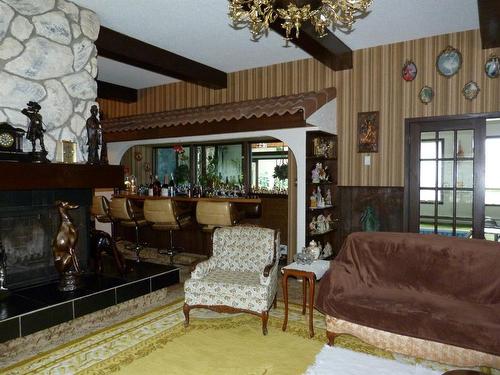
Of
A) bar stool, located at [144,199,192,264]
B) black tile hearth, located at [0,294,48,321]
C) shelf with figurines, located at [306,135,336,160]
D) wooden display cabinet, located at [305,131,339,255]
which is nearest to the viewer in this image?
black tile hearth, located at [0,294,48,321]

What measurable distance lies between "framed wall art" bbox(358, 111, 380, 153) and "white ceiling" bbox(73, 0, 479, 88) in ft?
3.23

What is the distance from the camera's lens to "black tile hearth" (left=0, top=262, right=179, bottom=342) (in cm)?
298

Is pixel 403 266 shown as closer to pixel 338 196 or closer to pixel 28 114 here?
pixel 338 196

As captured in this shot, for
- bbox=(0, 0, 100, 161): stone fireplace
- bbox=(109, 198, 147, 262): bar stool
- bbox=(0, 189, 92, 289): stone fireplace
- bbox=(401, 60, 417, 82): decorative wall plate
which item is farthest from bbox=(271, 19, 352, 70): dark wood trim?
bbox=(109, 198, 147, 262): bar stool

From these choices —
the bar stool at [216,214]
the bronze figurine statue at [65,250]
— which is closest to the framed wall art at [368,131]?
the bar stool at [216,214]

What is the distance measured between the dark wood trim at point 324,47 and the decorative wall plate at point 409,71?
76 cm

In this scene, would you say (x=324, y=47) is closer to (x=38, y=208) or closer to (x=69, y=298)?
(x=38, y=208)

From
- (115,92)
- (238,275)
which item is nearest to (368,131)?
(238,275)

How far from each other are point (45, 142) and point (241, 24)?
8.48 feet

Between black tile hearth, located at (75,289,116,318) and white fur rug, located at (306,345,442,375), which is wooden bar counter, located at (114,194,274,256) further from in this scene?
white fur rug, located at (306,345,442,375)

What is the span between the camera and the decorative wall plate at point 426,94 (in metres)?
4.83

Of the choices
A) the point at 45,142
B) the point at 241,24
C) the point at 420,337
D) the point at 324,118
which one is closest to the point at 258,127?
the point at 324,118

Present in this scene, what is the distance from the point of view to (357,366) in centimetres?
270

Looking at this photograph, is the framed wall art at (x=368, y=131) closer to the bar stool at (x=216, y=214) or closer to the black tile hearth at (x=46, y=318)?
the bar stool at (x=216, y=214)
